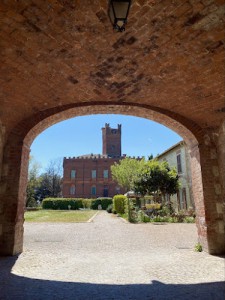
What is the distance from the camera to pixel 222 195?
6445 mm

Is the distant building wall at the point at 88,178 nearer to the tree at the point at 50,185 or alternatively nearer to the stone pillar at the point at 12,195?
the tree at the point at 50,185

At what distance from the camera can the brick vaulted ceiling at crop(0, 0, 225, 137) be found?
3.47 metres

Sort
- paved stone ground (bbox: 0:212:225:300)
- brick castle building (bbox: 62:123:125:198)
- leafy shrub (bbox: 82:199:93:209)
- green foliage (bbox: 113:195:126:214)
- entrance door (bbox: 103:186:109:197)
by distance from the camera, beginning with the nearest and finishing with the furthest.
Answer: paved stone ground (bbox: 0:212:225:300) → green foliage (bbox: 113:195:126:214) → leafy shrub (bbox: 82:199:93:209) → brick castle building (bbox: 62:123:125:198) → entrance door (bbox: 103:186:109:197)

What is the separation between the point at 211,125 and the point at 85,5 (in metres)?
4.68

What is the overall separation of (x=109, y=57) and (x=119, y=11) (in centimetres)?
144

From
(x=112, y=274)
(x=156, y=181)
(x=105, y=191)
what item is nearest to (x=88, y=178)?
(x=105, y=191)

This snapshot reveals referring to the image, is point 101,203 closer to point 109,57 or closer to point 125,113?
point 125,113

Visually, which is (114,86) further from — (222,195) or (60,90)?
(222,195)

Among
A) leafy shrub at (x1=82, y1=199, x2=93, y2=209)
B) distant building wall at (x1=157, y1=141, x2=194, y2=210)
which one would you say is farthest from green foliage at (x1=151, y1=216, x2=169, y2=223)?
leafy shrub at (x1=82, y1=199, x2=93, y2=209)

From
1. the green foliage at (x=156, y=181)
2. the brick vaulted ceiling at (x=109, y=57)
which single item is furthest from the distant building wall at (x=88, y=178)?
the brick vaulted ceiling at (x=109, y=57)

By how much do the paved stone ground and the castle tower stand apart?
166 ft

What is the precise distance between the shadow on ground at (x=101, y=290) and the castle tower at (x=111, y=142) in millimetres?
53106

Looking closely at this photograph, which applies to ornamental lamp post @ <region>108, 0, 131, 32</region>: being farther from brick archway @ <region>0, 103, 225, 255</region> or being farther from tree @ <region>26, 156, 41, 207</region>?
tree @ <region>26, 156, 41, 207</region>

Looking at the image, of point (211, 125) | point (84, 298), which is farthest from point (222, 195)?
point (84, 298)
